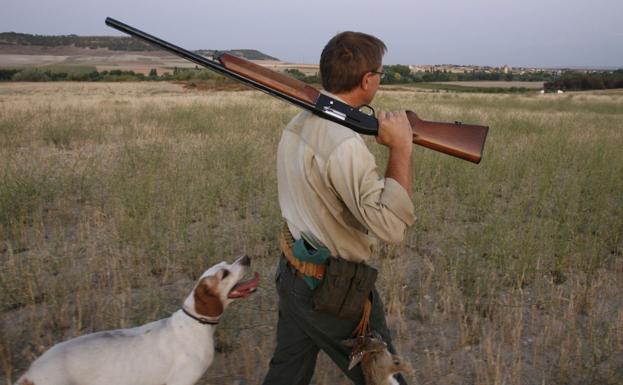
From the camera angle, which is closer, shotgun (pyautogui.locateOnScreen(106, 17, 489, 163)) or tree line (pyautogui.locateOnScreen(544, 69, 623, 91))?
shotgun (pyautogui.locateOnScreen(106, 17, 489, 163))

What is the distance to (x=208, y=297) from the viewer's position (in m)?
2.45

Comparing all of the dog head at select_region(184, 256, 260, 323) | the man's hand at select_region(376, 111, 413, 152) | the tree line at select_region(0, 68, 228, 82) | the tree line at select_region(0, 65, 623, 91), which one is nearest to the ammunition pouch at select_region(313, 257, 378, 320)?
the man's hand at select_region(376, 111, 413, 152)

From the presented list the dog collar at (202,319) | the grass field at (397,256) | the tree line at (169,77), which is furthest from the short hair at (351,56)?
the tree line at (169,77)

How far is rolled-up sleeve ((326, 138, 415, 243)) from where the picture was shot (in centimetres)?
173

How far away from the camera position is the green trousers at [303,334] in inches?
80.8

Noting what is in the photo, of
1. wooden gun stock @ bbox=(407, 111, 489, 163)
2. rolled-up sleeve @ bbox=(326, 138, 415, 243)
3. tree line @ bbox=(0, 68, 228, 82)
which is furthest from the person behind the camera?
tree line @ bbox=(0, 68, 228, 82)

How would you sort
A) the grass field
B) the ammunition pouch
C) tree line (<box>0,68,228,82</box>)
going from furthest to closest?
tree line (<box>0,68,228,82</box>) < the grass field < the ammunition pouch

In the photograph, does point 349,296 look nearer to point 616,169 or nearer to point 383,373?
point 383,373

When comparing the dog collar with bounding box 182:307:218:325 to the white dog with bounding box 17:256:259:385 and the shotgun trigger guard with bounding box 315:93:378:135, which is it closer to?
the white dog with bounding box 17:256:259:385

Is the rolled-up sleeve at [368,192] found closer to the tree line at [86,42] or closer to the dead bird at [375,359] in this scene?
the dead bird at [375,359]

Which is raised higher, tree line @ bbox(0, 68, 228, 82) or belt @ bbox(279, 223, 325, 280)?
A: tree line @ bbox(0, 68, 228, 82)

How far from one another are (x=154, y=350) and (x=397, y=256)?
288 cm

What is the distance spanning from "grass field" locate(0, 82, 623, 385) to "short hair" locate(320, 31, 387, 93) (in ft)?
6.56

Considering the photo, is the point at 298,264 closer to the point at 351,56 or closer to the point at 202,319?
the point at 202,319
